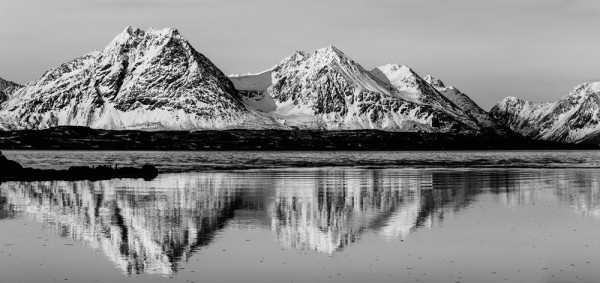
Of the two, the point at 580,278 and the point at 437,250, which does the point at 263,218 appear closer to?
the point at 437,250

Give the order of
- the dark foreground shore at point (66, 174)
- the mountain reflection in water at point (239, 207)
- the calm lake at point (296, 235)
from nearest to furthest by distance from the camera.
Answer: the calm lake at point (296, 235) < the mountain reflection in water at point (239, 207) < the dark foreground shore at point (66, 174)

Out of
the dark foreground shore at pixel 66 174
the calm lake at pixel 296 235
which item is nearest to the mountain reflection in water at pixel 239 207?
the calm lake at pixel 296 235

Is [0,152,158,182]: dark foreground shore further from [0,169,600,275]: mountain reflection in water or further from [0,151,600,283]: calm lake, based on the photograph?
[0,151,600,283]: calm lake

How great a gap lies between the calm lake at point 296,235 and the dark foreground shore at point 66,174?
465 inches

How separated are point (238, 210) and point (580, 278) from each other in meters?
26.4

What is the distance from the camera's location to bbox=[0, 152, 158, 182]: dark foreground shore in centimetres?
8131

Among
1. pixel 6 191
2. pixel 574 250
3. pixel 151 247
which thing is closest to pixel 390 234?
pixel 574 250

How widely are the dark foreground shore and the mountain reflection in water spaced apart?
5.79m

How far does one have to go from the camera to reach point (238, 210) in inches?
A: 2072

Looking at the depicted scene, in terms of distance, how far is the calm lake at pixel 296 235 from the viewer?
31.5 m

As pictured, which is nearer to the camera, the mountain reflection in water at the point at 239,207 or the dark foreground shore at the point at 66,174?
the mountain reflection in water at the point at 239,207

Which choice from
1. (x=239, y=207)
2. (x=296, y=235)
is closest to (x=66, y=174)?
(x=239, y=207)

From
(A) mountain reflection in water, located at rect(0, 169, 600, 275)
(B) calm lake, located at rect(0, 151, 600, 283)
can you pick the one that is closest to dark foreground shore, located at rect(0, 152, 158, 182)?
(A) mountain reflection in water, located at rect(0, 169, 600, 275)

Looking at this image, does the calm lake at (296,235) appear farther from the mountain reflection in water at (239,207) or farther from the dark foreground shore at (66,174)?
the dark foreground shore at (66,174)
